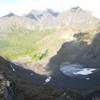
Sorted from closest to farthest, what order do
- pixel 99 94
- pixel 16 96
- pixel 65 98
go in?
pixel 16 96, pixel 65 98, pixel 99 94

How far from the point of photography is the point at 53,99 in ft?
460

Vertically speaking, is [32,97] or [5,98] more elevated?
[5,98]

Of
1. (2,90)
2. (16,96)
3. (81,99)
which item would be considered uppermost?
(2,90)

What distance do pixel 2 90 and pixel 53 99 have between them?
123 feet

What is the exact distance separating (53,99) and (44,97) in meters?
6.70

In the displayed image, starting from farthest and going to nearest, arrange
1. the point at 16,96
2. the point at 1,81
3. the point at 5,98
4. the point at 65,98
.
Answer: the point at 65,98, the point at 16,96, the point at 1,81, the point at 5,98

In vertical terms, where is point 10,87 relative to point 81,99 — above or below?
above

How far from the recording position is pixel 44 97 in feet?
477

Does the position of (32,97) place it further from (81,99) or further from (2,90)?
(2,90)

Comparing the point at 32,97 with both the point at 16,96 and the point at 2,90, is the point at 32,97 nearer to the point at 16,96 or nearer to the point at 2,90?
the point at 16,96

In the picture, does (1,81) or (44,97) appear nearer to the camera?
(1,81)

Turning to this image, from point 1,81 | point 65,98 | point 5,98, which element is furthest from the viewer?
point 65,98

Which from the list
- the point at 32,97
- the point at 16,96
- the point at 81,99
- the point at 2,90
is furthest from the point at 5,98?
the point at 81,99

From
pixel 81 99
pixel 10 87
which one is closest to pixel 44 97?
pixel 81 99
